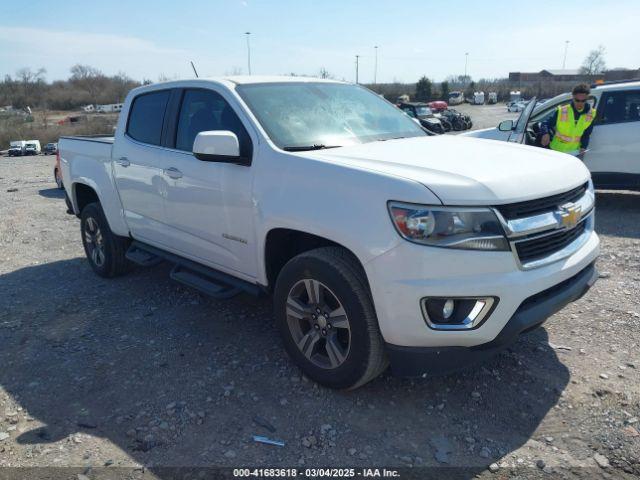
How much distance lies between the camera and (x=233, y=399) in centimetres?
323

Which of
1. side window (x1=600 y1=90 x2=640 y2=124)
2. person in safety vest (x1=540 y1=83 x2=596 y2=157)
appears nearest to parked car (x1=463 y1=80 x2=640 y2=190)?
side window (x1=600 y1=90 x2=640 y2=124)

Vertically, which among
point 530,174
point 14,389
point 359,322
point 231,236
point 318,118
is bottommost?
point 14,389

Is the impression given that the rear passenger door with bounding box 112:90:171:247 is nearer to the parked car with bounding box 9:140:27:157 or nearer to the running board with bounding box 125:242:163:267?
the running board with bounding box 125:242:163:267

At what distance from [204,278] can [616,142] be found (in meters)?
6.48

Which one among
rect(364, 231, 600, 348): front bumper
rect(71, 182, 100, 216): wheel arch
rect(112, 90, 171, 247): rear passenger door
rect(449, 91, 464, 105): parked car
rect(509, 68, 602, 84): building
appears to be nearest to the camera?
rect(364, 231, 600, 348): front bumper

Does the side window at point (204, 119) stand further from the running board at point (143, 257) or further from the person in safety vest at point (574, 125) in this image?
the person in safety vest at point (574, 125)

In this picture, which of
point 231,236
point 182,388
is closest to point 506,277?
point 231,236

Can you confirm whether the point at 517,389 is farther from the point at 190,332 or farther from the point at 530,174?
the point at 190,332

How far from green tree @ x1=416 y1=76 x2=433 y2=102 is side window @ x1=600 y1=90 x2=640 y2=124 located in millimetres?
65962

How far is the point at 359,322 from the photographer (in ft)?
9.22

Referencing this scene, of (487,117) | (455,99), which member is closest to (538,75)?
(455,99)

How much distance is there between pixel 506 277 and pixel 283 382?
1617 mm

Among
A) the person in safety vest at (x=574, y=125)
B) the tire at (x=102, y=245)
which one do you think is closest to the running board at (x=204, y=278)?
the tire at (x=102, y=245)

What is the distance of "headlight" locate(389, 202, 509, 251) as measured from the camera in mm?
2523
